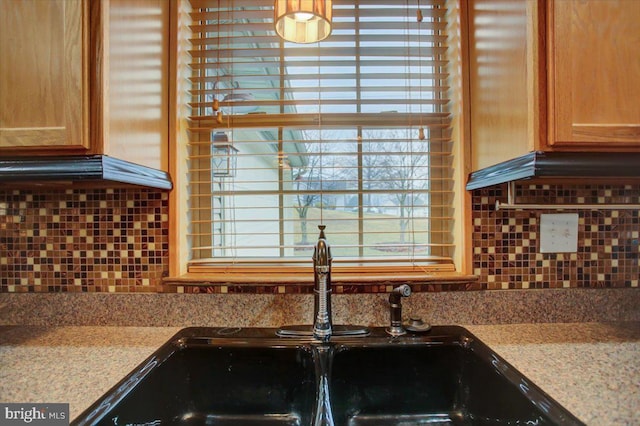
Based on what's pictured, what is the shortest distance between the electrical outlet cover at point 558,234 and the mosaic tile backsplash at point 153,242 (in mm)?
20

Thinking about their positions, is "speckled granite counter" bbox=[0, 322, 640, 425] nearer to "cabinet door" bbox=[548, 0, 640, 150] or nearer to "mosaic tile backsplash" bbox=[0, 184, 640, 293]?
"mosaic tile backsplash" bbox=[0, 184, 640, 293]

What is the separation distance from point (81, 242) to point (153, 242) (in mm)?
248

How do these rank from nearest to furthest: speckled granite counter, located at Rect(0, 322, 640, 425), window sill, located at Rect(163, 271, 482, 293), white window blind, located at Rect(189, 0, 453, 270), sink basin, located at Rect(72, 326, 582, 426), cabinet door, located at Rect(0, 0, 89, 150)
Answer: speckled granite counter, located at Rect(0, 322, 640, 425) < cabinet door, located at Rect(0, 0, 89, 150) < sink basin, located at Rect(72, 326, 582, 426) < window sill, located at Rect(163, 271, 482, 293) < white window blind, located at Rect(189, 0, 453, 270)

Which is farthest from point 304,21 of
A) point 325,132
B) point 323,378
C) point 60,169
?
point 323,378

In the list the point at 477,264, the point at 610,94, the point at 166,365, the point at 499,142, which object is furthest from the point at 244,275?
the point at 610,94

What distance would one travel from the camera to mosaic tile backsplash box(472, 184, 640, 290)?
100cm

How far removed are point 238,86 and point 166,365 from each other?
38.5 inches

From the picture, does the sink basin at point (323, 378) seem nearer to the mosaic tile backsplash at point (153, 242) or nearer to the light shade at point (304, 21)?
the mosaic tile backsplash at point (153, 242)

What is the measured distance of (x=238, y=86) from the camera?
113cm

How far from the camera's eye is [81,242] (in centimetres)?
101

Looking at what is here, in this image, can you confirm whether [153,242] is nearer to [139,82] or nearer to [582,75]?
[139,82]

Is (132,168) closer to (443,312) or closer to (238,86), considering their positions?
(238,86)

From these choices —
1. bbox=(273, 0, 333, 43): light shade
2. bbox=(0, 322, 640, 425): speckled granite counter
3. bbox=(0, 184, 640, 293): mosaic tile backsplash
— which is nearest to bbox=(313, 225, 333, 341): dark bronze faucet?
bbox=(0, 184, 640, 293): mosaic tile backsplash

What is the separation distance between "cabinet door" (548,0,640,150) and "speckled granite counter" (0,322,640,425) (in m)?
0.54
